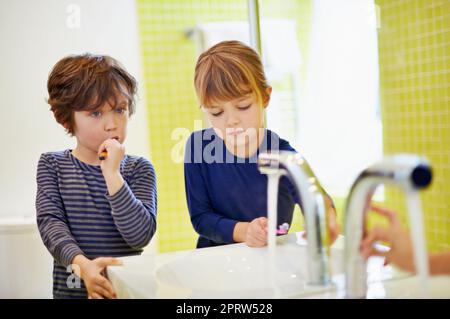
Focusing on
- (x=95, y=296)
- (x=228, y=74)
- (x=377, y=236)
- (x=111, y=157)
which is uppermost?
(x=228, y=74)

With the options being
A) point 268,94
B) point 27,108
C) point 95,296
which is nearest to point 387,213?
point 268,94

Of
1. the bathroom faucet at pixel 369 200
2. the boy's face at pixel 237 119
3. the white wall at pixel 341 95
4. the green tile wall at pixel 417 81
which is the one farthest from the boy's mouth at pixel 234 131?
the bathroom faucet at pixel 369 200

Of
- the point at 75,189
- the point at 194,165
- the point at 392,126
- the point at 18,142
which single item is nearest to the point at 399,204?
the point at 392,126

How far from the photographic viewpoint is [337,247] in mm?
896

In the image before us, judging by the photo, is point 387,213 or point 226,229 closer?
point 387,213

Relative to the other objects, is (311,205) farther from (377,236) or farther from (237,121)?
(237,121)

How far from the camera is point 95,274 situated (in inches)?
36.0

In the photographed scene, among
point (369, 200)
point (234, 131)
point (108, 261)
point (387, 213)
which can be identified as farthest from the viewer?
point (234, 131)

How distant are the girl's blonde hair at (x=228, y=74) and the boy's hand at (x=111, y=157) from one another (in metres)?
0.17

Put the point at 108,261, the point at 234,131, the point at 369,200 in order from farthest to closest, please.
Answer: the point at 234,131 < the point at 108,261 < the point at 369,200

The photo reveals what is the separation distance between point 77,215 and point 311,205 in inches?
16.2

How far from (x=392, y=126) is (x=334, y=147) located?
0.11m

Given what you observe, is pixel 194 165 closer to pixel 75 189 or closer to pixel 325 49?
pixel 75 189

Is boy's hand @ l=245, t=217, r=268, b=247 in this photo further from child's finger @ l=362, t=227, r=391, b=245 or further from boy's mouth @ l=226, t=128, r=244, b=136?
child's finger @ l=362, t=227, r=391, b=245
